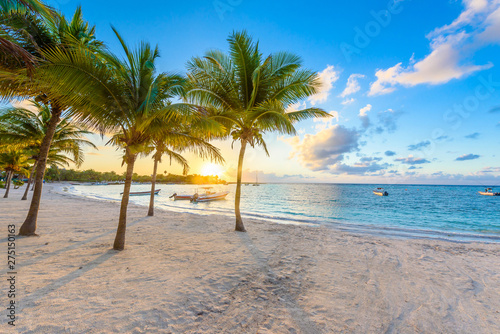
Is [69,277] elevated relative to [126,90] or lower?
lower

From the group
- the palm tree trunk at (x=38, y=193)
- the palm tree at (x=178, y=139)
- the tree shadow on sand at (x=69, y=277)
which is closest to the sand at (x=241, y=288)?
the tree shadow on sand at (x=69, y=277)

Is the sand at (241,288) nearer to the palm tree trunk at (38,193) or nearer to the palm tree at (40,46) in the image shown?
the palm tree trunk at (38,193)

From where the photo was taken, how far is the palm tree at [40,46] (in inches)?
183

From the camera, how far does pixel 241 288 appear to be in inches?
157

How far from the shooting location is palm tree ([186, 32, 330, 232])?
26.7 feet

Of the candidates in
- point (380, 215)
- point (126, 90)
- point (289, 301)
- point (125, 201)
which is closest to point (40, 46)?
point (126, 90)

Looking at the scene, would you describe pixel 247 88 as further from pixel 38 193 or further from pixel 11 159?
pixel 11 159

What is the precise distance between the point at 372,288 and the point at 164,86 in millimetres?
7155

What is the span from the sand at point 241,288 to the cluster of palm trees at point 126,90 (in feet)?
4.97

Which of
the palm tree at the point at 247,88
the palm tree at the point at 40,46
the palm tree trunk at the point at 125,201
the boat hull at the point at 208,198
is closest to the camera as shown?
the palm tree at the point at 40,46

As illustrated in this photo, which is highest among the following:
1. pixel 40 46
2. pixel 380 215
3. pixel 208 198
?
pixel 40 46

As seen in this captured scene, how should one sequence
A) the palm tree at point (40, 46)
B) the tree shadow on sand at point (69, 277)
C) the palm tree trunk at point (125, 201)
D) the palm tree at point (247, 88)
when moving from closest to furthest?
the tree shadow on sand at point (69, 277) < the palm tree at point (40, 46) < the palm tree trunk at point (125, 201) < the palm tree at point (247, 88)

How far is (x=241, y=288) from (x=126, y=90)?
5.52m

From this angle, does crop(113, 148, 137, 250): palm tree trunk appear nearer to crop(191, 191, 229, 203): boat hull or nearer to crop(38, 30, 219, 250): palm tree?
crop(38, 30, 219, 250): palm tree
